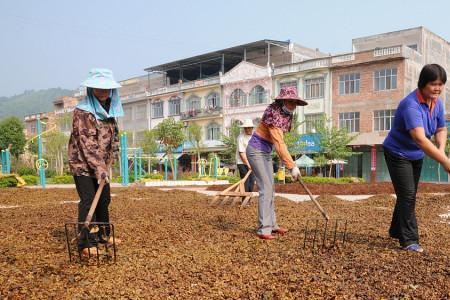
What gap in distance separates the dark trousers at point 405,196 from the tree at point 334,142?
24.0m

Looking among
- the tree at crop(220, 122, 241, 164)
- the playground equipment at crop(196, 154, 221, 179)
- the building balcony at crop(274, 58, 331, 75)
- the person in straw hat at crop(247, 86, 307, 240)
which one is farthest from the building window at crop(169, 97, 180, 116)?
the person in straw hat at crop(247, 86, 307, 240)

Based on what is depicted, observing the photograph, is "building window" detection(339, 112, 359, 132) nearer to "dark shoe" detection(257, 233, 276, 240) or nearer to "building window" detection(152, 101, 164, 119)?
"building window" detection(152, 101, 164, 119)

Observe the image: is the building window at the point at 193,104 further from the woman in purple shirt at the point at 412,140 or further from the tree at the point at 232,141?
the woman in purple shirt at the point at 412,140

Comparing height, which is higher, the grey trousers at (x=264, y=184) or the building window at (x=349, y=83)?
the building window at (x=349, y=83)

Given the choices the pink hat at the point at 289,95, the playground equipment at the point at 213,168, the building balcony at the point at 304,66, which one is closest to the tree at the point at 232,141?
the playground equipment at the point at 213,168

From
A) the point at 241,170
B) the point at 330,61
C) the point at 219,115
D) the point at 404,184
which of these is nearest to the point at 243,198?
the point at 241,170

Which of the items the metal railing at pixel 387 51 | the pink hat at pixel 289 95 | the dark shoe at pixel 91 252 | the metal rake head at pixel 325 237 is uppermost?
the metal railing at pixel 387 51

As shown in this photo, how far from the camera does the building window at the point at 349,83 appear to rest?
30.2 m

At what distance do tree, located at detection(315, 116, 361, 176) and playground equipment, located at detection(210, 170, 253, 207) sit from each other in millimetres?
20516

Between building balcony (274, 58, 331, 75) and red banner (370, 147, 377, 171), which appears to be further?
building balcony (274, 58, 331, 75)

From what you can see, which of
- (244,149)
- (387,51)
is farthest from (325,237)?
(387,51)

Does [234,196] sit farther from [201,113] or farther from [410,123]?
[201,113]

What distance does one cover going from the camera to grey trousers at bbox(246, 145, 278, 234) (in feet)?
15.7

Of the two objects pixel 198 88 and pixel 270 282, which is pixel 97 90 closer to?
pixel 270 282
